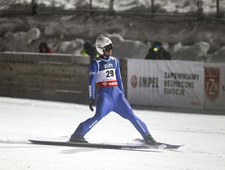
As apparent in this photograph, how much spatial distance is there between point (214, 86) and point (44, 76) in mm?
5443

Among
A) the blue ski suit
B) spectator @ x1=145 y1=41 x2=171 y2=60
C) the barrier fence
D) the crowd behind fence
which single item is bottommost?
the barrier fence

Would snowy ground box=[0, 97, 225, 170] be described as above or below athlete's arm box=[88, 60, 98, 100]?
below

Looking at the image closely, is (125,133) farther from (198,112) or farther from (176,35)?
(176,35)

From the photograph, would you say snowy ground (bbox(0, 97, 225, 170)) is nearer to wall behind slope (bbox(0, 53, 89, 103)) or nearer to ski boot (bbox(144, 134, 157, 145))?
ski boot (bbox(144, 134, 157, 145))

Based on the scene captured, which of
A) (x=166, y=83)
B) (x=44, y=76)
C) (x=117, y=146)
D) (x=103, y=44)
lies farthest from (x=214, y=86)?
(x=103, y=44)

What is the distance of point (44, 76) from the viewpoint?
57.1 ft

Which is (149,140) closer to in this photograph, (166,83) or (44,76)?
(166,83)

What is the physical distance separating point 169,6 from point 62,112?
1159 centimetres

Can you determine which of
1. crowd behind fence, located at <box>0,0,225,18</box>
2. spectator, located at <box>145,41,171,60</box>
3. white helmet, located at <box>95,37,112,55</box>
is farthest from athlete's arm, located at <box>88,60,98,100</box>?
crowd behind fence, located at <box>0,0,225,18</box>

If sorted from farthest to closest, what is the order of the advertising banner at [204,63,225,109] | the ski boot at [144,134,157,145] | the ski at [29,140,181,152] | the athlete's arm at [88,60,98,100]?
the advertising banner at [204,63,225,109]
the ski boot at [144,134,157,145]
the ski at [29,140,181,152]
the athlete's arm at [88,60,98,100]

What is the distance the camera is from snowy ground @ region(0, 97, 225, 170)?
25.8ft

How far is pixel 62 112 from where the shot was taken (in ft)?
46.8

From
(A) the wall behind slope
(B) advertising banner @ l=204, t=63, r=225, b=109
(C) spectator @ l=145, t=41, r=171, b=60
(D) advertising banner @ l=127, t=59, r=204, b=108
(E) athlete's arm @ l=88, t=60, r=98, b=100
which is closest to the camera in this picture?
(E) athlete's arm @ l=88, t=60, r=98, b=100

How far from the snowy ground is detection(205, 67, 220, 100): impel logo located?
112 cm
